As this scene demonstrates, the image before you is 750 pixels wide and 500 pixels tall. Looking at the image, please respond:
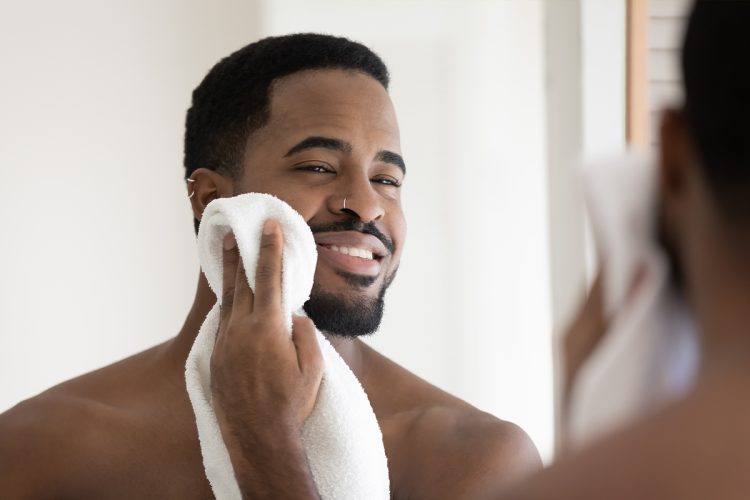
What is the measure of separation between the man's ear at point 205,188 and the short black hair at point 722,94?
961 mm

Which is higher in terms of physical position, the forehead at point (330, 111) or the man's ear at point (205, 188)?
the forehead at point (330, 111)

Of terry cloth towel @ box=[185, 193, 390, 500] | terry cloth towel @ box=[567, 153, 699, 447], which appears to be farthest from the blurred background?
terry cloth towel @ box=[567, 153, 699, 447]

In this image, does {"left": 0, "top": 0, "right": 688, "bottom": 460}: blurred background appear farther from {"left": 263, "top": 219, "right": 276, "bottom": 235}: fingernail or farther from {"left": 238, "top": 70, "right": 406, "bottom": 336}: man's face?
{"left": 263, "top": 219, "right": 276, "bottom": 235}: fingernail

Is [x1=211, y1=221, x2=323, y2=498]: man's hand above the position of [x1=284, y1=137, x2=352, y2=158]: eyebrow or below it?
below

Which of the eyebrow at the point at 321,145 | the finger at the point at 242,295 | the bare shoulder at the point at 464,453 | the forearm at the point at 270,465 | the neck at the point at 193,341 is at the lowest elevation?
the bare shoulder at the point at 464,453

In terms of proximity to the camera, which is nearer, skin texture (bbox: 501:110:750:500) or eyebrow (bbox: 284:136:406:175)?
skin texture (bbox: 501:110:750:500)

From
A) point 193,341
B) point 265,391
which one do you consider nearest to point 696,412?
point 265,391

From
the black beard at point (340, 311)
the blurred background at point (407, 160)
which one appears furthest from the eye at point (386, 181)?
the blurred background at point (407, 160)

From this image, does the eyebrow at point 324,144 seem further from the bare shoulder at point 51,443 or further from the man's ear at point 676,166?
the man's ear at point 676,166

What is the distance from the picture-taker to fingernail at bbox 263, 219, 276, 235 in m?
1.08

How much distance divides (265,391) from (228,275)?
0.46ft

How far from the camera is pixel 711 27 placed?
45 cm

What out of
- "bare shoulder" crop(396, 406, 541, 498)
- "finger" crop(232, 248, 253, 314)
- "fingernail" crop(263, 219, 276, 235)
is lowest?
"bare shoulder" crop(396, 406, 541, 498)

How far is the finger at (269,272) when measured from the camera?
1046mm
